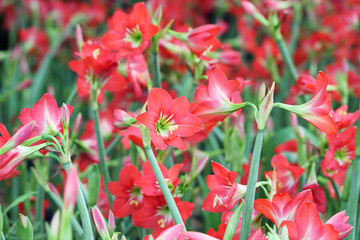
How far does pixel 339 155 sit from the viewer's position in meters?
1.03

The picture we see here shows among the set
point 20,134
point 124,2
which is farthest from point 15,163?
point 124,2

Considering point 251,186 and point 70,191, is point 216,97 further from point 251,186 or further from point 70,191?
point 70,191

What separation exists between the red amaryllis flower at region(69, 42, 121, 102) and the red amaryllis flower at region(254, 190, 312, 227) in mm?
454

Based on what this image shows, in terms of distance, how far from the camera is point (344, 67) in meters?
1.50

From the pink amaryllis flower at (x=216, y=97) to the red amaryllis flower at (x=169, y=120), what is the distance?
2 cm

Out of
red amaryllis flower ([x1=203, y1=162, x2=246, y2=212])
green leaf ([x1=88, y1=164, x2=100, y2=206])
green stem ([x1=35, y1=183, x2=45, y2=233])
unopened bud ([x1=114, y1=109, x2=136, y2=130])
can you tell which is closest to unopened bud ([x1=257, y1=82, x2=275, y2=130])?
red amaryllis flower ([x1=203, y1=162, x2=246, y2=212])

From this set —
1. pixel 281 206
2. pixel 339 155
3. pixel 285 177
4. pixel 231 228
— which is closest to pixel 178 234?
pixel 231 228

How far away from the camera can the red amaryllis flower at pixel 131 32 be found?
1.02 m

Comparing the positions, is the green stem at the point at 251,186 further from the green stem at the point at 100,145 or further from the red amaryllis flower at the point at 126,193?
the green stem at the point at 100,145

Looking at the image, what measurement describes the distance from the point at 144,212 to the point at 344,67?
0.91 metres

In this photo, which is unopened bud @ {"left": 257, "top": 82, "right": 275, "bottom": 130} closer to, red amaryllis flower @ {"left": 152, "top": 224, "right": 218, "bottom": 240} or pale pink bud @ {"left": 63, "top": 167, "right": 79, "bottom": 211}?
red amaryllis flower @ {"left": 152, "top": 224, "right": 218, "bottom": 240}

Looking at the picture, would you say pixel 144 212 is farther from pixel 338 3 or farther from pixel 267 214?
pixel 338 3

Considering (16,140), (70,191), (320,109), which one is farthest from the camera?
(320,109)

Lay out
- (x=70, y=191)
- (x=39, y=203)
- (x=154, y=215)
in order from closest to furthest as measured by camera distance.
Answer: (x=70, y=191) < (x=154, y=215) < (x=39, y=203)
